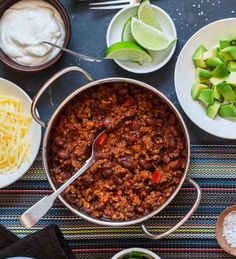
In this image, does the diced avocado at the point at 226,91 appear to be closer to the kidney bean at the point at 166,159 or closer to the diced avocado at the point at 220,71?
the diced avocado at the point at 220,71

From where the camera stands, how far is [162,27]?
214 cm

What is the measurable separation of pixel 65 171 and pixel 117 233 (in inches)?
12.4

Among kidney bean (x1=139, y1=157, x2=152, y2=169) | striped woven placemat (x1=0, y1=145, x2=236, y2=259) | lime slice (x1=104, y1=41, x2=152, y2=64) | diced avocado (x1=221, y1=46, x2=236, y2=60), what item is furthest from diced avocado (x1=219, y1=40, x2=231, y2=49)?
kidney bean (x1=139, y1=157, x2=152, y2=169)

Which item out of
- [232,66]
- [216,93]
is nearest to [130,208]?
[216,93]

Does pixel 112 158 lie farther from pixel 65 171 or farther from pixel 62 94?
pixel 62 94

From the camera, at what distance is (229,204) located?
2184 mm

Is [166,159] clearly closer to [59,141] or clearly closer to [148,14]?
[59,141]

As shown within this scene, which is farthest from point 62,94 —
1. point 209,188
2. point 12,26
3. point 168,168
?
point 209,188

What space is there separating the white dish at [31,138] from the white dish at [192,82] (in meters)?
0.52

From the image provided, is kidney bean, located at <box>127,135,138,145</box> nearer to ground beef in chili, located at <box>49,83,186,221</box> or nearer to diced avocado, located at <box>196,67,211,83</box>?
ground beef in chili, located at <box>49,83,186,221</box>

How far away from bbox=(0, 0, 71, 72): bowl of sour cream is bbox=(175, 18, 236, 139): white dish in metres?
0.41

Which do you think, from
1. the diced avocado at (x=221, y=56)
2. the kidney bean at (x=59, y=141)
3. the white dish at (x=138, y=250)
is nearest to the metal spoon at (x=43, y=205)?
the kidney bean at (x=59, y=141)

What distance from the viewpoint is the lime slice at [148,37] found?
2.06 metres

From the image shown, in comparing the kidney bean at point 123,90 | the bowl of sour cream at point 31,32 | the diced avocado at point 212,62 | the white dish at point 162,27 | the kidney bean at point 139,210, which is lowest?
the kidney bean at point 139,210
